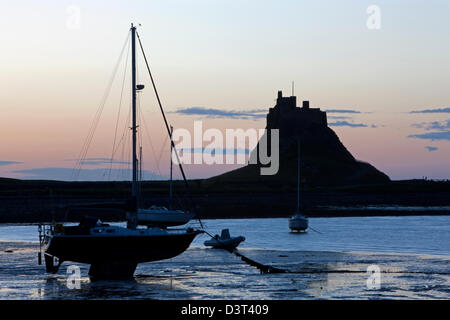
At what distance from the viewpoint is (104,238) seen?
27062mm

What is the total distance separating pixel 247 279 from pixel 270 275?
4.74ft

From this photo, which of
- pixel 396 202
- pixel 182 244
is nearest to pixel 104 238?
pixel 182 244

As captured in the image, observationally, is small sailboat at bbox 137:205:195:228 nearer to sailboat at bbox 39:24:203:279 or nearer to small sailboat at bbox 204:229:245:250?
small sailboat at bbox 204:229:245:250

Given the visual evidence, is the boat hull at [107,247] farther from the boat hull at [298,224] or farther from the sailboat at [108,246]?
the boat hull at [298,224]

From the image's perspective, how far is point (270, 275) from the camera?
27719mm

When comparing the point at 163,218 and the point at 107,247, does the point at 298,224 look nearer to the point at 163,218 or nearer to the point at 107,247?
the point at 163,218

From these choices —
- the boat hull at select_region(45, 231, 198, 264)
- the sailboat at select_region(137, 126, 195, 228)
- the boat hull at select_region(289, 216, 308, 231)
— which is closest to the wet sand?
the boat hull at select_region(45, 231, 198, 264)

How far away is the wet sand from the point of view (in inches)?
907

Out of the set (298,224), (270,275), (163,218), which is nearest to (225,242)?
(270,275)

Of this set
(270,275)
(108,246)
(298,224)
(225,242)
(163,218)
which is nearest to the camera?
(108,246)

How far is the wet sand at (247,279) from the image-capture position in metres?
23.0
